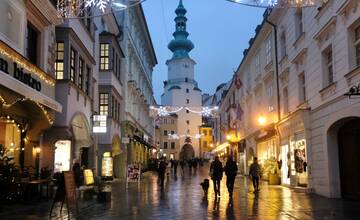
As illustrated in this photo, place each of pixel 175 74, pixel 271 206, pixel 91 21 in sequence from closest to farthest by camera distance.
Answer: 1. pixel 271 206
2. pixel 91 21
3. pixel 175 74

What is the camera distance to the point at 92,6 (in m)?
14.9

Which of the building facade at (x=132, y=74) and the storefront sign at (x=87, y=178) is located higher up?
the building facade at (x=132, y=74)

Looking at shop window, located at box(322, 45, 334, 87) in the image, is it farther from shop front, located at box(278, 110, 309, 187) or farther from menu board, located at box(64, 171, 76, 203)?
menu board, located at box(64, 171, 76, 203)

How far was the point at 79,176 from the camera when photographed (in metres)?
20.2

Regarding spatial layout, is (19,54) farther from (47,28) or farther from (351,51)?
(351,51)

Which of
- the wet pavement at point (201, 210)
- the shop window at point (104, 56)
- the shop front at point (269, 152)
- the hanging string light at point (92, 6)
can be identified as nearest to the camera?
the hanging string light at point (92, 6)

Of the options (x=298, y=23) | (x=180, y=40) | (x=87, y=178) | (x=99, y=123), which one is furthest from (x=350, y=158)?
(x=180, y=40)

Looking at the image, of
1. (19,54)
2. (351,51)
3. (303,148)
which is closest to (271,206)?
(351,51)

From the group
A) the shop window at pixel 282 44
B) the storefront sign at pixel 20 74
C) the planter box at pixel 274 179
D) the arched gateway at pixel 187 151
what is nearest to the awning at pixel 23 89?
the storefront sign at pixel 20 74

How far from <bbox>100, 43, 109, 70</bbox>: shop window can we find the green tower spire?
8285cm

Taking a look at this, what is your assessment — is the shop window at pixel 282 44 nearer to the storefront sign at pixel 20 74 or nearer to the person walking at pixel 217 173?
the person walking at pixel 217 173

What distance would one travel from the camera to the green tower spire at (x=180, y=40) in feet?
387

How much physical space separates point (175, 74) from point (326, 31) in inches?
3917

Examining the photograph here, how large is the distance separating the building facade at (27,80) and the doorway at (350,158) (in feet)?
38.3
